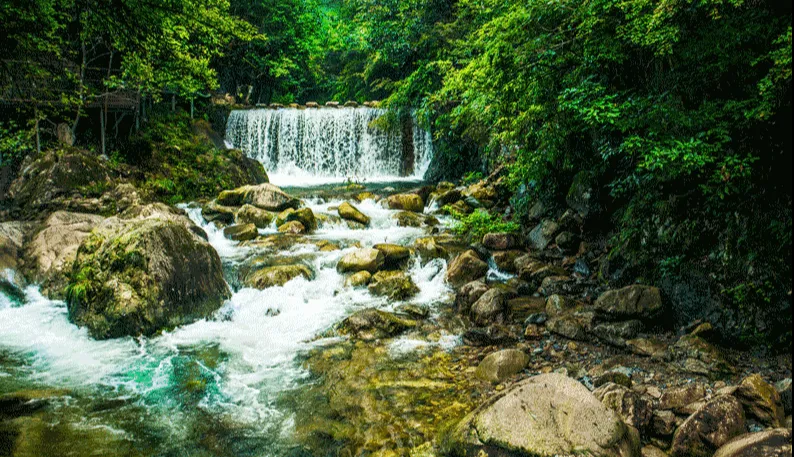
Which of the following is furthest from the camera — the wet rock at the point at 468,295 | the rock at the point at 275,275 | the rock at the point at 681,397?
the rock at the point at 275,275

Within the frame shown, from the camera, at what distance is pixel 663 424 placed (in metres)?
3.66

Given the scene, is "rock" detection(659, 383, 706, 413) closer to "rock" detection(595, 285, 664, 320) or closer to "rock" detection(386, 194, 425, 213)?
"rock" detection(595, 285, 664, 320)

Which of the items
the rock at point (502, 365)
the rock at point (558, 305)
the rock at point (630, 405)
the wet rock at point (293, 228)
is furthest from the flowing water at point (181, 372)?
the wet rock at point (293, 228)

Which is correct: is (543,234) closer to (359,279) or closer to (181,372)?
(359,279)

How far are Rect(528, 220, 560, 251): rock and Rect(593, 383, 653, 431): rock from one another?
514 centimetres

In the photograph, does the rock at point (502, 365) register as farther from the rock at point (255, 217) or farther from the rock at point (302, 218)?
the rock at point (255, 217)

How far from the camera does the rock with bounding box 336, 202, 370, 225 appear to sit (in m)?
12.2

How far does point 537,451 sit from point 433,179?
16.9 metres

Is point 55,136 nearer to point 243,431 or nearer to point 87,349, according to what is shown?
point 87,349

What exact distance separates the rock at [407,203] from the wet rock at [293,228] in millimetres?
3160

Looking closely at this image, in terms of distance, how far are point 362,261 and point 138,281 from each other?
3.98m

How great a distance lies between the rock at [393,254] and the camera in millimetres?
9125

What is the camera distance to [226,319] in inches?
279

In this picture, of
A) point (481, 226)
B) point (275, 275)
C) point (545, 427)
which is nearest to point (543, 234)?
point (481, 226)
